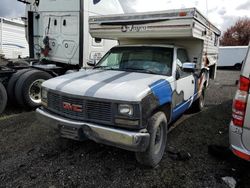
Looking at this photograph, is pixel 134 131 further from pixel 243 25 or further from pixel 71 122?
pixel 243 25

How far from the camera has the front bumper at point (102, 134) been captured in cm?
284

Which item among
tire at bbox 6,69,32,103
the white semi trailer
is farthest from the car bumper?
the white semi trailer

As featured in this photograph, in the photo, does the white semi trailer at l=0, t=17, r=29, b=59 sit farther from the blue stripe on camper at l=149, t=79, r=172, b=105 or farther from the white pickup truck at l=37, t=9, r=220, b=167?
the blue stripe on camper at l=149, t=79, r=172, b=105

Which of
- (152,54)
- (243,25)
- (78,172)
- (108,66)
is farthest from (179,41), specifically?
(243,25)

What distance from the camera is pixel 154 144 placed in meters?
3.24

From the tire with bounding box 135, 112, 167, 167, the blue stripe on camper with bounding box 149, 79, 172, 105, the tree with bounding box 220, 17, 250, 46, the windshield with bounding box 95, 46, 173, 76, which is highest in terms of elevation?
the tree with bounding box 220, 17, 250, 46

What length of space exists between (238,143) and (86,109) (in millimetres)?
2069

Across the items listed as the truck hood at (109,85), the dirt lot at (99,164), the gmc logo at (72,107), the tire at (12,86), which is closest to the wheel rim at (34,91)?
the tire at (12,86)

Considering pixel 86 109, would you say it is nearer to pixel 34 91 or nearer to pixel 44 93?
pixel 44 93

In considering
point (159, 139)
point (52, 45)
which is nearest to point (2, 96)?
point (52, 45)

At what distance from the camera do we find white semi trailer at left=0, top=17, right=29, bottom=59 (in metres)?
16.5

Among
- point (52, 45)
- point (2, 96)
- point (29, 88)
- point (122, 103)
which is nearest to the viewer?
point (122, 103)

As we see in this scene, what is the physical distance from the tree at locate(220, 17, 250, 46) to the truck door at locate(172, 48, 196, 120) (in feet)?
134

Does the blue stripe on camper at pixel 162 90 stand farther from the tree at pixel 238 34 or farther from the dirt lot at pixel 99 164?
the tree at pixel 238 34
